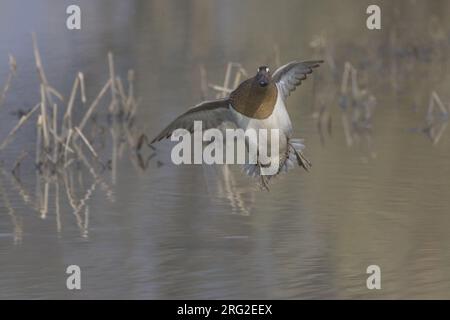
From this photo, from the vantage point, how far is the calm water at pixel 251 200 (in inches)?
315

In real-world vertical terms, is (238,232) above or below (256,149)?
below

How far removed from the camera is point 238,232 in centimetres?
905

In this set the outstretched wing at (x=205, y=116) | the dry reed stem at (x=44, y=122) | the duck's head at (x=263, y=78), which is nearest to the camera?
the duck's head at (x=263, y=78)

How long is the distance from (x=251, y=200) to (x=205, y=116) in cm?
183

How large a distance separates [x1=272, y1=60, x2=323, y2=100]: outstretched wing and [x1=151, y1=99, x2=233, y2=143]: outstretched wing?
34cm

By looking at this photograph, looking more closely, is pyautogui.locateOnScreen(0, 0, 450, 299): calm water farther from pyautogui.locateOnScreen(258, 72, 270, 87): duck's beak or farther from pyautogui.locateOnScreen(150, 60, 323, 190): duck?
pyautogui.locateOnScreen(258, 72, 270, 87): duck's beak

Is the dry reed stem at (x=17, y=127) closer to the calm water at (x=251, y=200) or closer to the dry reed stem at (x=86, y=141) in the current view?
the calm water at (x=251, y=200)

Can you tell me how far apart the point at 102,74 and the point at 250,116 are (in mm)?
7974

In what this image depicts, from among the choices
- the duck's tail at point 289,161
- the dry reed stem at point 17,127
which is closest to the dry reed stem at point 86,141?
the dry reed stem at point 17,127

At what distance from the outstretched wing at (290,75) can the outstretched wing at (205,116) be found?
34cm

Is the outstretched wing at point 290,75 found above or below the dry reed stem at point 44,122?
above
